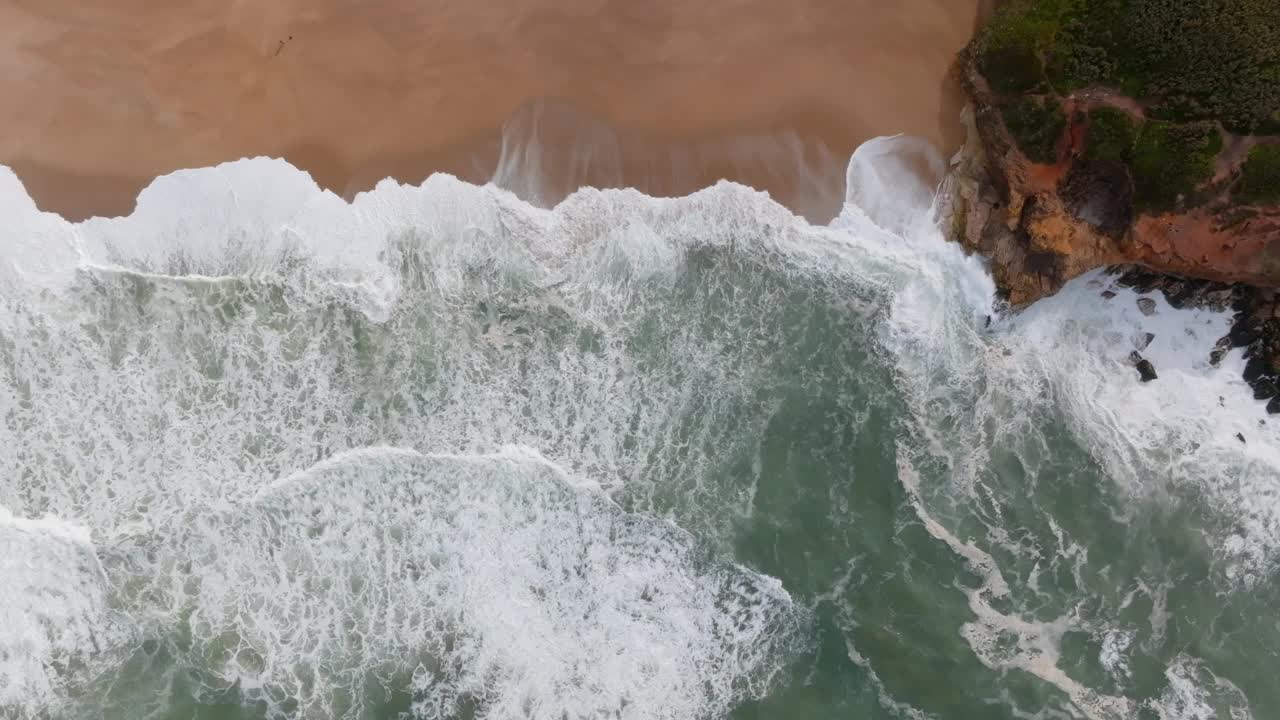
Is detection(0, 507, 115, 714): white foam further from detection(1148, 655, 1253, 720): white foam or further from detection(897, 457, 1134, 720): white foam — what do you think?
detection(1148, 655, 1253, 720): white foam

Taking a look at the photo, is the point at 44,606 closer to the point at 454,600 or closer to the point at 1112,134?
the point at 454,600

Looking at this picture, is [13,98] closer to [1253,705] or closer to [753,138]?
[753,138]

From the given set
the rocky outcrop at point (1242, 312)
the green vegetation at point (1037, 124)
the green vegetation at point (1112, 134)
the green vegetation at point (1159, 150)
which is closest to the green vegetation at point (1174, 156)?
the green vegetation at point (1159, 150)

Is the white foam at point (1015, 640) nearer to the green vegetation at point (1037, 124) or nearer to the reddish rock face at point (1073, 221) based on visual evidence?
the reddish rock face at point (1073, 221)

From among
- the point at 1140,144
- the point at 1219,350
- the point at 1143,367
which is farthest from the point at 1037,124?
the point at 1219,350

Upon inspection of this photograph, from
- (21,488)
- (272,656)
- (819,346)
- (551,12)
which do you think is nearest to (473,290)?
(551,12)

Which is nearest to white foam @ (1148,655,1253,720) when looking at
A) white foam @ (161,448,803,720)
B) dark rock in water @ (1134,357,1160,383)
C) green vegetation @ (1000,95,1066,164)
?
dark rock in water @ (1134,357,1160,383)

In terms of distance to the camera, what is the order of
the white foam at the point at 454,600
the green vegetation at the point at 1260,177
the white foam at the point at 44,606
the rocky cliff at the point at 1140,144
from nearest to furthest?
1. the green vegetation at the point at 1260,177
2. the rocky cliff at the point at 1140,144
3. the white foam at the point at 44,606
4. the white foam at the point at 454,600
